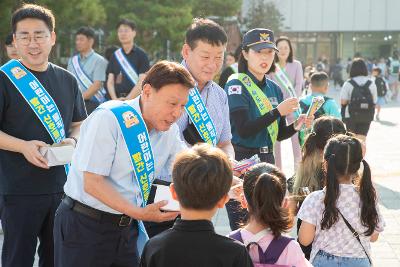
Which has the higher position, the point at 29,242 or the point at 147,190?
the point at 147,190

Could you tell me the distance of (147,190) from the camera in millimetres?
3494

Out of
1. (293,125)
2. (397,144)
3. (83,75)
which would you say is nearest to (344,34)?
(397,144)

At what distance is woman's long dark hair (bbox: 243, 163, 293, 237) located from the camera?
312 centimetres

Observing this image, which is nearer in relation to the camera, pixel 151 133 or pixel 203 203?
pixel 203 203

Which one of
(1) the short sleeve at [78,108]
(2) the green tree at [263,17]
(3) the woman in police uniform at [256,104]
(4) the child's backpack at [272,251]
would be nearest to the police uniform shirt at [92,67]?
(3) the woman in police uniform at [256,104]

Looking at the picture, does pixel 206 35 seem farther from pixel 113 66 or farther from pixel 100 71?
pixel 100 71

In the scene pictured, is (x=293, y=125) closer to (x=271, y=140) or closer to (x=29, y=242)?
(x=271, y=140)

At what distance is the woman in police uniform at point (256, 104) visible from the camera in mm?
5195

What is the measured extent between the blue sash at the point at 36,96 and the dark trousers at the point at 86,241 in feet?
2.71

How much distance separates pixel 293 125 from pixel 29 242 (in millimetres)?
2309

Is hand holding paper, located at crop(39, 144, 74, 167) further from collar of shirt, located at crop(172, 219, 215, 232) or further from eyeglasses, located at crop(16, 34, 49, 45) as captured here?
collar of shirt, located at crop(172, 219, 215, 232)

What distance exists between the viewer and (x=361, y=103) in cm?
1017

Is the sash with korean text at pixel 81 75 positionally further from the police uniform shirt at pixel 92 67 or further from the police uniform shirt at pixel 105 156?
the police uniform shirt at pixel 105 156

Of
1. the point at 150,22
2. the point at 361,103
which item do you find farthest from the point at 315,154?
the point at 150,22
